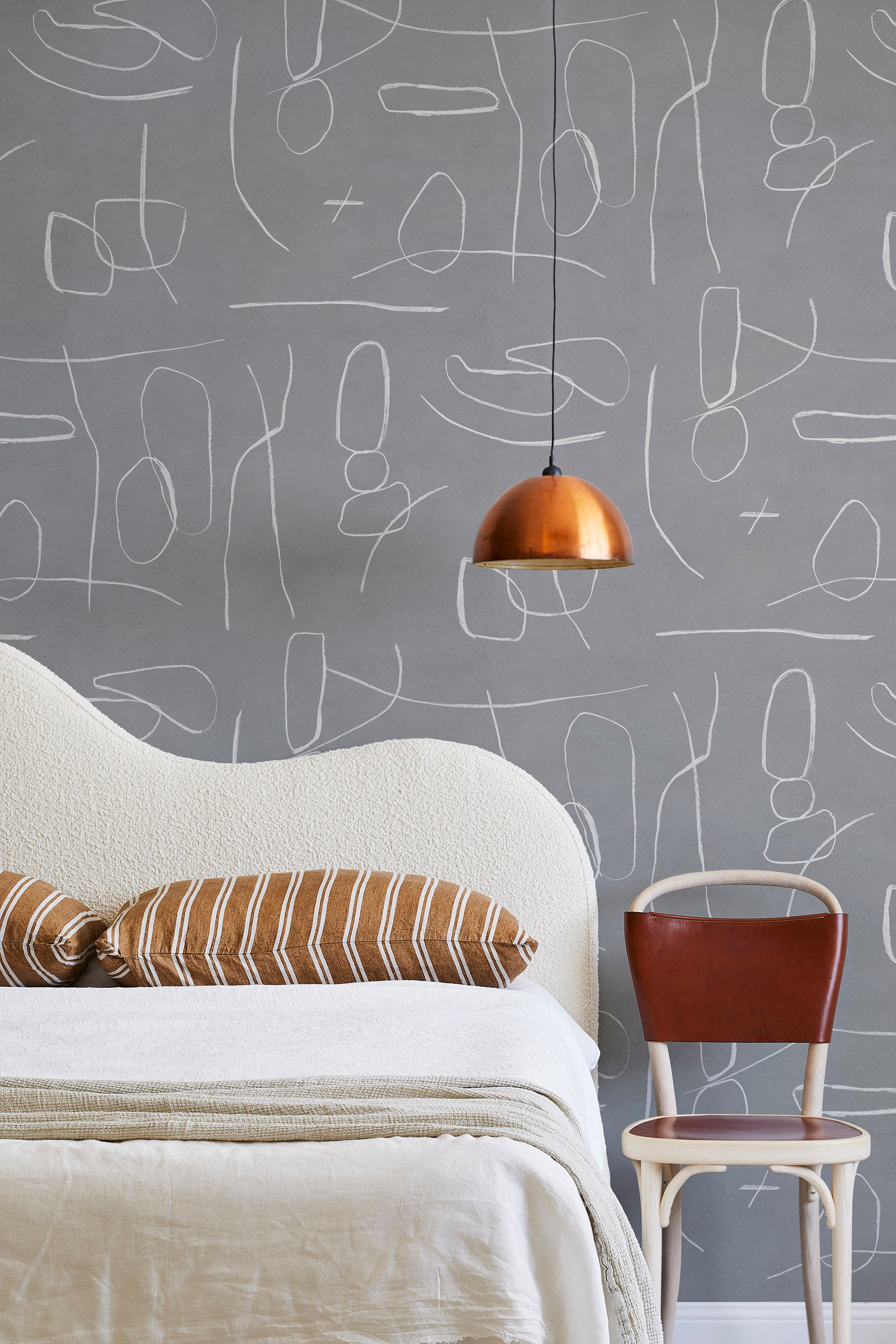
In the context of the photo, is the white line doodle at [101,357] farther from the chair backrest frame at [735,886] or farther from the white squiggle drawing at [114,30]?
the chair backrest frame at [735,886]

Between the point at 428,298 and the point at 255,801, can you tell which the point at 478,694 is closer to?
the point at 255,801

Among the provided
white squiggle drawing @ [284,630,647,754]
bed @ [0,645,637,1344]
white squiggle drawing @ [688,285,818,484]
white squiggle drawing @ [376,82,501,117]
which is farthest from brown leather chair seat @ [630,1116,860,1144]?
white squiggle drawing @ [376,82,501,117]

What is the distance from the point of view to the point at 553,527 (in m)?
1.98

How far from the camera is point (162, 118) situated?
101 inches

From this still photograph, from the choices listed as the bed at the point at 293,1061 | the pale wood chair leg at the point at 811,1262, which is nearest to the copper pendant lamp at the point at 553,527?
the bed at the point at 293,1061

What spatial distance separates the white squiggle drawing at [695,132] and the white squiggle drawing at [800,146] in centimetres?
12

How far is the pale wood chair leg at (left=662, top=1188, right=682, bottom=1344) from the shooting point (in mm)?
2072

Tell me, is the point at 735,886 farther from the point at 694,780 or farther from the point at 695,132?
the point at 695,132

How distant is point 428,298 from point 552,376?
32 centimetres

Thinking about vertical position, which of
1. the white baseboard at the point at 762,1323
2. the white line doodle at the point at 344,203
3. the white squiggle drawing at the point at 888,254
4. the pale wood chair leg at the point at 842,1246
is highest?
the white line doodle at the point at 344,203

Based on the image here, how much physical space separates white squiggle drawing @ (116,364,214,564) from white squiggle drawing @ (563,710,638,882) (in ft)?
3.12

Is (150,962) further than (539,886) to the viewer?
No

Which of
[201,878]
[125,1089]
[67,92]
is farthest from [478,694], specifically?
[67,92]

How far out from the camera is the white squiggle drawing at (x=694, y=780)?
2447 millimetres
